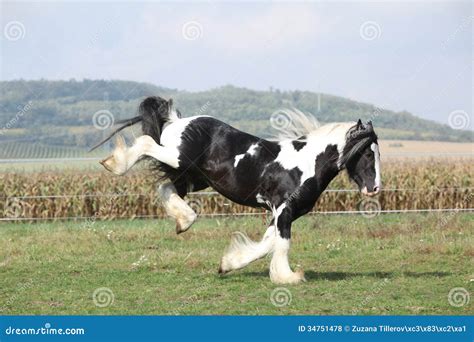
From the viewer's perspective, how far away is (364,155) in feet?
31.4

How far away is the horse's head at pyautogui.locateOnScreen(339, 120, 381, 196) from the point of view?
9.50 metres

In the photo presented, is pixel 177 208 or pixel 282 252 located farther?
pixel 177 208

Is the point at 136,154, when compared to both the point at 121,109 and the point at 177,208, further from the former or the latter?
the point at 121,109

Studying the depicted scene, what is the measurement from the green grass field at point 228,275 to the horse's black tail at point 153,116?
6.11ft

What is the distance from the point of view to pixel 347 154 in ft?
31.3

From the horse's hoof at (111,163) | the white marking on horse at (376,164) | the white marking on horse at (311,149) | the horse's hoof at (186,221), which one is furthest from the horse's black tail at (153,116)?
the white marking on horse at (376,164)

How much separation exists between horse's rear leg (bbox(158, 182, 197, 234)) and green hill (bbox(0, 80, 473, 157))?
65194mm

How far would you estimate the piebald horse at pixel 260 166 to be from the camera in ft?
31.2

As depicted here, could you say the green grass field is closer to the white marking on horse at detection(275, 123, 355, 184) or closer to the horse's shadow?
the horse's shadow

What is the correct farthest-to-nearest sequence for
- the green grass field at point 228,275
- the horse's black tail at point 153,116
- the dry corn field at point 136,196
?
the dry corn field at point 136,196 → the horse's black tail at point 153,116 → the green grass field at point 228,275

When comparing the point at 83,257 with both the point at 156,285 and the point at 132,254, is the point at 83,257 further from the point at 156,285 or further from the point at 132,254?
the point at 156,285

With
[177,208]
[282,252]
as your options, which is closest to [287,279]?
[282,252]

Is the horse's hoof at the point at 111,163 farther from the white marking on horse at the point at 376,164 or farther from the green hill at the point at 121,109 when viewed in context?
the green hill at the point at 121,109

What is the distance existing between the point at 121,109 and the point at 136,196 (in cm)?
6744
